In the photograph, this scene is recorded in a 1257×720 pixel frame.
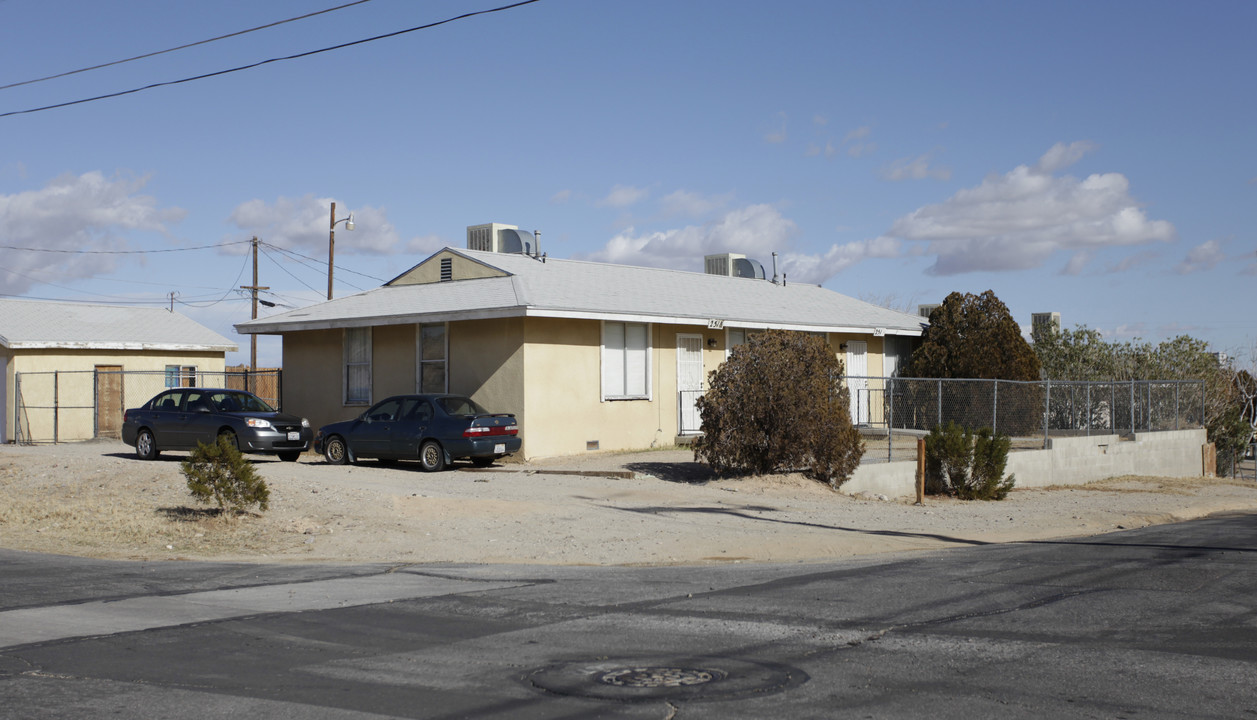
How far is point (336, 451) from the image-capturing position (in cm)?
2234

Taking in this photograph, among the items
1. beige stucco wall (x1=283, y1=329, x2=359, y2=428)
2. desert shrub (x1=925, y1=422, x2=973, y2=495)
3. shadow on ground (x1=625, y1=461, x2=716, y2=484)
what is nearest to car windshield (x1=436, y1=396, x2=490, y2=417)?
shadow on ground (x1=625, y1=461, x2=716, y2=484)

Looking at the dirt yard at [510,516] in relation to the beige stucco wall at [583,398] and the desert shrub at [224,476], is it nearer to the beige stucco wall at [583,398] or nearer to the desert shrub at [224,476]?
the desert shrub at [224,476]

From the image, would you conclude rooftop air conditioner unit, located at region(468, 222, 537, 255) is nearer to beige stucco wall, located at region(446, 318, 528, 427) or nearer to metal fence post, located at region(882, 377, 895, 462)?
beige stucco wall, located at region(446, 318, 528, 427)

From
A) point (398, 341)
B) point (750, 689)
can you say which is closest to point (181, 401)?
point (398, 341)

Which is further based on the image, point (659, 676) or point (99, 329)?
point (99, 329)

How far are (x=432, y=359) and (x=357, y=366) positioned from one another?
275 centimetres

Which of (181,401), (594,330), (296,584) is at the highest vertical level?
(594,330)

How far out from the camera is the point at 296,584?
1078cm

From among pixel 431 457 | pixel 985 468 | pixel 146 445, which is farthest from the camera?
pixel 146 445

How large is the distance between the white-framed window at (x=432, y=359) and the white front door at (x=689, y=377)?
5354 mm

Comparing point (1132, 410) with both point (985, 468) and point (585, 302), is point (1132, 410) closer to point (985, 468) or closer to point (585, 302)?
point (985, 468)

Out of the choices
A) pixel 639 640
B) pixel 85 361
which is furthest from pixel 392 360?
pixel 639 640

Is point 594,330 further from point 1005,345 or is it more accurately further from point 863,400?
point 1005,345

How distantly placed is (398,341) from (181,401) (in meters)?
4.88
